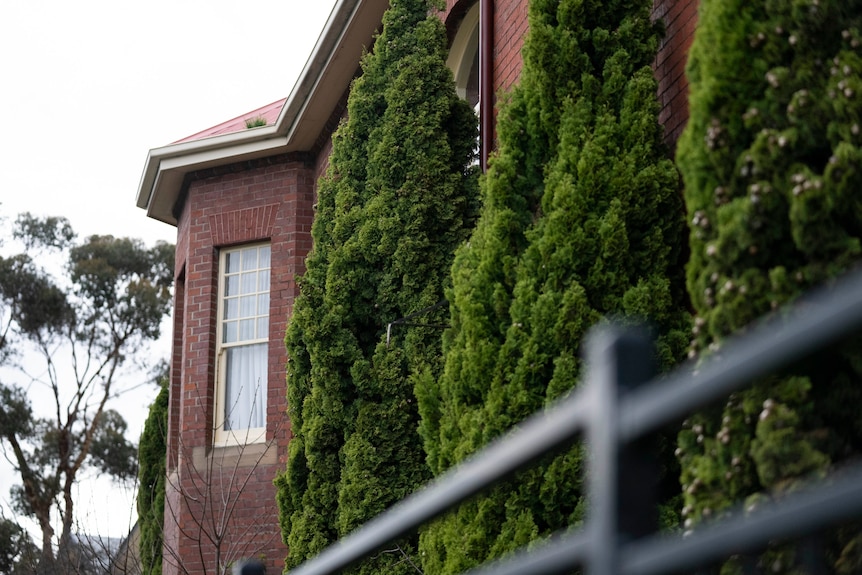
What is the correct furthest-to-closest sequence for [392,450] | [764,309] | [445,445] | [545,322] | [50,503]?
[50,503] → [392,450] → [445,445] → [545,322] → [764,309]

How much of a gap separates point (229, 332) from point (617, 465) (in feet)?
41.9

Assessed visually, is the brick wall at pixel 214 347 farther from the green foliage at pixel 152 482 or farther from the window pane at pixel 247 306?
the green foliage at pixel 152 482

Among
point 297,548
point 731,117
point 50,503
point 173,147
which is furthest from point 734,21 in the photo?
point 50,503

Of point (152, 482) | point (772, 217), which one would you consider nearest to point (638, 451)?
point (772, 217)

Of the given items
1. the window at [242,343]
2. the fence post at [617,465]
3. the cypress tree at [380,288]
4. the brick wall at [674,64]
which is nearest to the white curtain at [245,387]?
the window at [242,343]

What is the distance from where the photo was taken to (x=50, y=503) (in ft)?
97.6

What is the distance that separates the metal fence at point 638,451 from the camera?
0.97 meters

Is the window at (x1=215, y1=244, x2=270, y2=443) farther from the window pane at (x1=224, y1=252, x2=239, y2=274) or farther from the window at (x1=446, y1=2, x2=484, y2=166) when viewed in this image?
the window at (x1=446, y1=2, x2=484, y2=166)

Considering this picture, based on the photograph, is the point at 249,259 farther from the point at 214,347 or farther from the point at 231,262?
the point at 214,347

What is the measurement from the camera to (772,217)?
361 cm

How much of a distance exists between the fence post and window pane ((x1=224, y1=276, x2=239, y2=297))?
12.8 metres

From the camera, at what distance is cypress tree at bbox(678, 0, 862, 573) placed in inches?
135

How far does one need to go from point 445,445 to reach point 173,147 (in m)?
8.84

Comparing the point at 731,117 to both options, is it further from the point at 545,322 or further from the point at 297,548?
the point at 297,548
